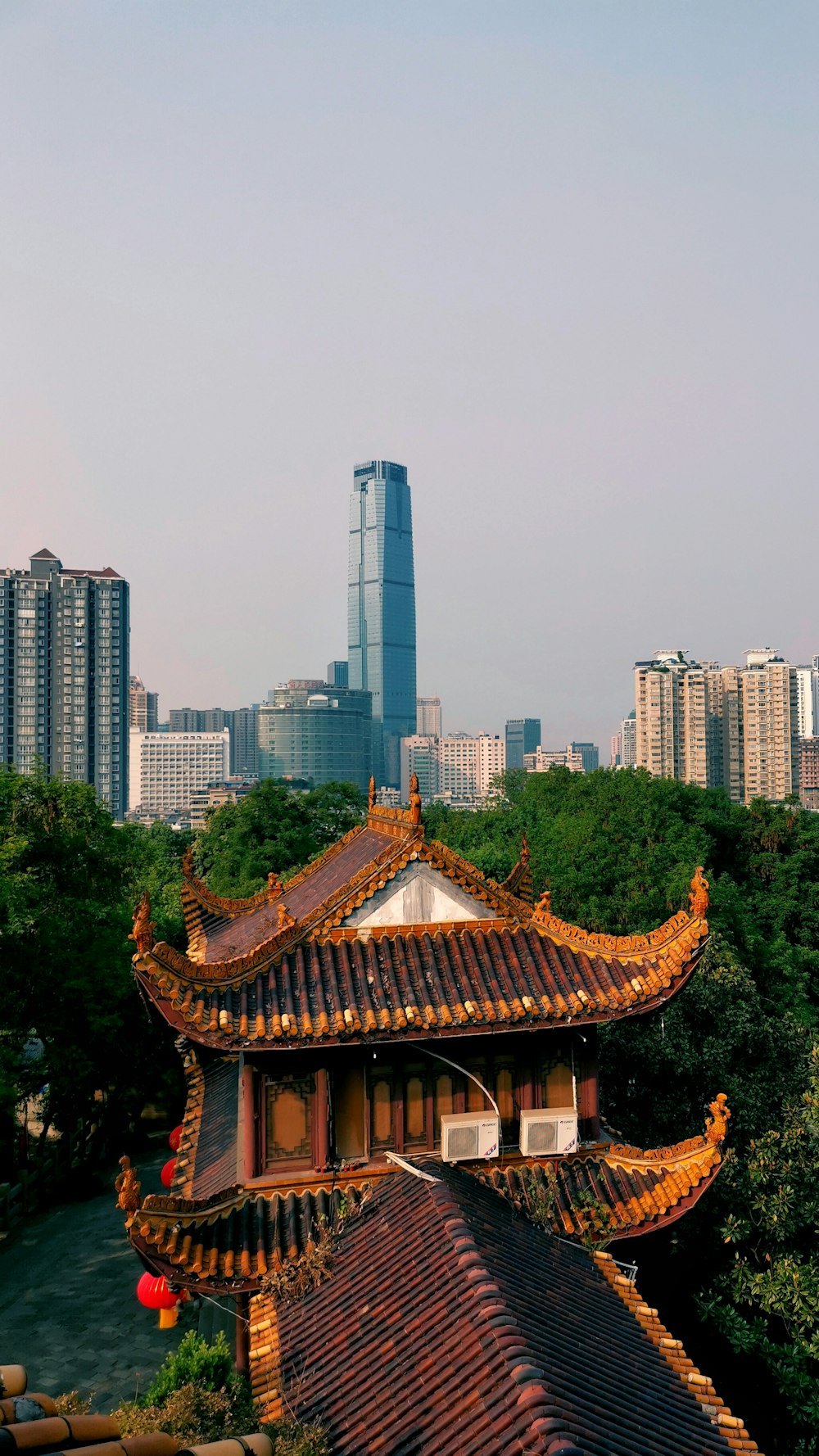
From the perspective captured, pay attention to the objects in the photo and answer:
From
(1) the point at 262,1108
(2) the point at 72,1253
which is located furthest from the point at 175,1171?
(2) the point at 72,1253

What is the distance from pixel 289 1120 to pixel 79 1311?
10.5m

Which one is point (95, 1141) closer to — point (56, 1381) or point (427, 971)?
point (56, 1381)

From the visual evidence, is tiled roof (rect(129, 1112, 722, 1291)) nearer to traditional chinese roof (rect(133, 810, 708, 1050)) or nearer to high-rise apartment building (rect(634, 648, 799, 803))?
traditional chinese roof (rect(133, 810, 708, 1050))

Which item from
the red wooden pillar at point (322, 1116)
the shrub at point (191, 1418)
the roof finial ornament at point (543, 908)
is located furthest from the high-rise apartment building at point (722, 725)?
the shrub at point (191, 1418)

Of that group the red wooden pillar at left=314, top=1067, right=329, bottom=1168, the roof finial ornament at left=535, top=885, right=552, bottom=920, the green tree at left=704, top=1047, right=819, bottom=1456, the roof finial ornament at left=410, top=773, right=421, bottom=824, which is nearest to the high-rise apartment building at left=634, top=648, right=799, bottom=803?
the green tree at left=704, top=1047, right=819, bottom=1456

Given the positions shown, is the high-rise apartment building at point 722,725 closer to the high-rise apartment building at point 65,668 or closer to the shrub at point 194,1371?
the high-rise apartment building at point 65,668

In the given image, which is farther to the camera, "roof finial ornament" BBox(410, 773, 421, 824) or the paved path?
the paved path

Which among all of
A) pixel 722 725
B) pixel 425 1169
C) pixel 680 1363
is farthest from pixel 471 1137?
pixel 722 725

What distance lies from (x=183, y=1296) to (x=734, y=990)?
1141 cm

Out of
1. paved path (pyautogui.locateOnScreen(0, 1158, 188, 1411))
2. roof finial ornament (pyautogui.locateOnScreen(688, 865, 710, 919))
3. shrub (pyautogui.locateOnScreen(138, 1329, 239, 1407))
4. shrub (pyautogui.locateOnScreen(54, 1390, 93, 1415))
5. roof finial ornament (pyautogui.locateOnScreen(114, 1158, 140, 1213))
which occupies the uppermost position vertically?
roof finial ornament (pyautogui.locateOnScreen(688, 865, 710, 919))

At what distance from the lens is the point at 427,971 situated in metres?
11.2

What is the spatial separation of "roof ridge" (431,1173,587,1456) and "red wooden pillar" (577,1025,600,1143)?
7.98 feet

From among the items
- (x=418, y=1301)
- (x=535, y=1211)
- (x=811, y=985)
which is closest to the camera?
(x=418, y=1301)

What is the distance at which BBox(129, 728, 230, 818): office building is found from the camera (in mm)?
187125
